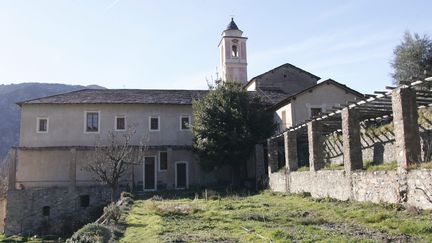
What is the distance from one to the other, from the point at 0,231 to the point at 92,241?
26.1 metres

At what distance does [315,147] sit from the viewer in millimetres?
18531

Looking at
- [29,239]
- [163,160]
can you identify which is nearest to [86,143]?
[163,160]

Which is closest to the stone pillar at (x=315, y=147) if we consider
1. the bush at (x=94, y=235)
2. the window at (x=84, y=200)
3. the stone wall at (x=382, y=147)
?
the stone wall at (x=382, y=147)

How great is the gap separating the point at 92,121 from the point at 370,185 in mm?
22315

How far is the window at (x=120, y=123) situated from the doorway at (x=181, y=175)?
184 inches

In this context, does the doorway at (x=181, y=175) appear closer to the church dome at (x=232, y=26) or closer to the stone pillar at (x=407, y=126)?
the church dome at (x=232, y=26)

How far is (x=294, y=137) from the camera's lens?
22.0 m

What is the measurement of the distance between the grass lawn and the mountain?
81702 millimetres

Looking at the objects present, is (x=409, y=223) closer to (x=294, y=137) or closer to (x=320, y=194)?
(x=320, y=194)

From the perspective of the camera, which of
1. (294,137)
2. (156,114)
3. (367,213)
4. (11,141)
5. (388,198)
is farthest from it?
(11,141)

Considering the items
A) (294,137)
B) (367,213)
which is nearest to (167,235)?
(367,213)

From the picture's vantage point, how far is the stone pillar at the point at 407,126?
11828 mm

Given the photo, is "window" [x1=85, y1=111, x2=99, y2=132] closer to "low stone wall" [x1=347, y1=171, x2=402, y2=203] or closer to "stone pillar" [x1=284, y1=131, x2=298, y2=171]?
"stone pillar" [x1=284, y1=131, x2=298, y2=171]

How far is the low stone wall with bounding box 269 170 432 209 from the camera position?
35.9 ft
